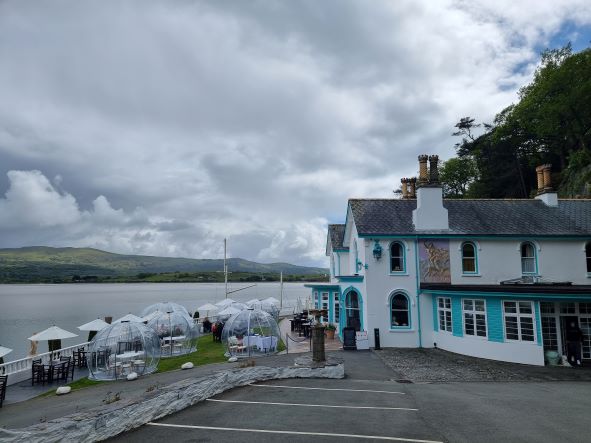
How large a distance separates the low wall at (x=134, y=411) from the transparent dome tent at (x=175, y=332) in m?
11.9

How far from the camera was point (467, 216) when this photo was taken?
2450cm

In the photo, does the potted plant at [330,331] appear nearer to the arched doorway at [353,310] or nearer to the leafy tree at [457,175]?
the arched doorway at [353,310]

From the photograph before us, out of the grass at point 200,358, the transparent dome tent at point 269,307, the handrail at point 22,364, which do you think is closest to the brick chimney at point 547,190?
the transparent dome tent at point 269,307

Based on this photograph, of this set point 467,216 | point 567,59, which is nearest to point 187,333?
point 467,216

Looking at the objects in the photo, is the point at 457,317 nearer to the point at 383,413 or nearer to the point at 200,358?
the point at 383,413

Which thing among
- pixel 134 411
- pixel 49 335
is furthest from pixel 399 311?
pixel 49 335

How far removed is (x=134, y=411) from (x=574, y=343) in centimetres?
1818

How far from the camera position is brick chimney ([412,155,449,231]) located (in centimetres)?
2355

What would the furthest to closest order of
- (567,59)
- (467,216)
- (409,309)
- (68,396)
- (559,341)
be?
1. (567,59)
2. (467,216)
3. (409,309)
4. (559,341)
5. (68,396)

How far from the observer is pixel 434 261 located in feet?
75.6

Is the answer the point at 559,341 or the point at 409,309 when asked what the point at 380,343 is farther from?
the point at 559,341

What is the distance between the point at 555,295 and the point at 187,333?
1994 centimetres

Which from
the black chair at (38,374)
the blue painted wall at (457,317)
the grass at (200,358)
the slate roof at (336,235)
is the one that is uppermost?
the slate roof at (336,235)

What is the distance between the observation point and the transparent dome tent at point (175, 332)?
80.3 ft
